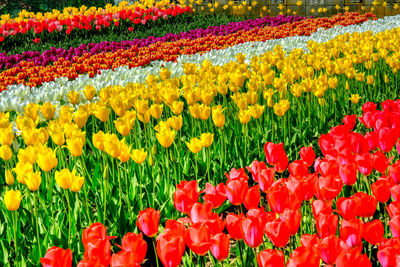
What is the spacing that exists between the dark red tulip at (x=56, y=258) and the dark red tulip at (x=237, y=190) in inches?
26.5

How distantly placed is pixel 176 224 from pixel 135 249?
0.51ft

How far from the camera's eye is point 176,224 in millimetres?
1521

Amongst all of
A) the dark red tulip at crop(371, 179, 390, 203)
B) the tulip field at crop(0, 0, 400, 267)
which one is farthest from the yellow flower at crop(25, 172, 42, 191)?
the dark red tulip at crop(371, 179, 390, 203)

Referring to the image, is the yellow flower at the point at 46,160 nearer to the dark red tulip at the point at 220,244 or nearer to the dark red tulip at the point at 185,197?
the dark red tulip at the point at 185,197

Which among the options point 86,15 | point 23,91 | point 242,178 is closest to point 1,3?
point 86,15

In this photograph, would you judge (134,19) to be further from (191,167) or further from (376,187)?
(376,187)

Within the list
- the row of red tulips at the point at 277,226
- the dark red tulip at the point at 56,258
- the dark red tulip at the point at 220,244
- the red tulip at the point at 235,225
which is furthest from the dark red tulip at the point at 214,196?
the dark red tulip at the point at 56,258

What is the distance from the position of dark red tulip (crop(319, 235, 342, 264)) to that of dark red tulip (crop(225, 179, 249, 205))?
46cm

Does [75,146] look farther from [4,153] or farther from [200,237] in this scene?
[200,237]

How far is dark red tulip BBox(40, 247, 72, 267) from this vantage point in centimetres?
139

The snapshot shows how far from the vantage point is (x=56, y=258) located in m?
1.40

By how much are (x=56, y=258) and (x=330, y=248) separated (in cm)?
81

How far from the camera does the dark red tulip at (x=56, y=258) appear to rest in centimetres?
139

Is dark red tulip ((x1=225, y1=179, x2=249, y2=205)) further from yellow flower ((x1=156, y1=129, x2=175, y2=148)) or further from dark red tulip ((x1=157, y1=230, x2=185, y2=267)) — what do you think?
yellow flower ((x1=156, y1=129, x2=175, y2=148))
